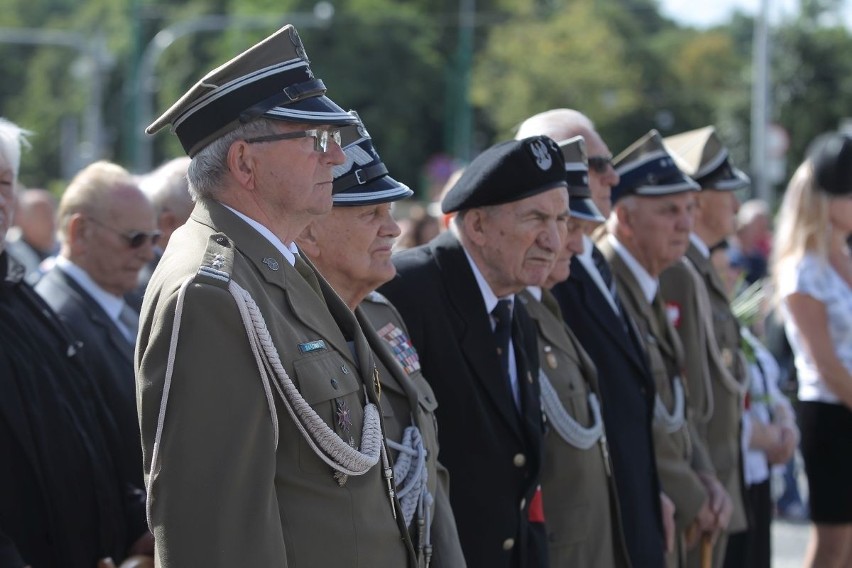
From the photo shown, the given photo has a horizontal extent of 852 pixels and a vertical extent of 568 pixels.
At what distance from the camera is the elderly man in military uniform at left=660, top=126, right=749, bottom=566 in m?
5.87

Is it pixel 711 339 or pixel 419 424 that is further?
pixel 711 339

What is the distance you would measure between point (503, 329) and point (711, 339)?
1832mm

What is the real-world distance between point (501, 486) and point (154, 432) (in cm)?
178

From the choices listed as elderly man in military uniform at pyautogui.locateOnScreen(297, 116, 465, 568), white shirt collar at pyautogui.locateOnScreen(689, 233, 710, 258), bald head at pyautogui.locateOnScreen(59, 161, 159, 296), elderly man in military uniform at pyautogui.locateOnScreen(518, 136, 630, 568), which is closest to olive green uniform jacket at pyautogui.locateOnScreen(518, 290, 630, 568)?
elderly man in military uniform at pyautogui.locateOnScreen(518, 136, 630, 568)

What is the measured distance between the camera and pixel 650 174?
5707 mm

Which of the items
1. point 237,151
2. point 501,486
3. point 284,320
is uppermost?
point 237,151

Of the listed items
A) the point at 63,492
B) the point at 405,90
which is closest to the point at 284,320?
the point at 63,492

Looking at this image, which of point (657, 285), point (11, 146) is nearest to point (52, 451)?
point (11, 146)

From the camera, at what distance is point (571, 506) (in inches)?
179

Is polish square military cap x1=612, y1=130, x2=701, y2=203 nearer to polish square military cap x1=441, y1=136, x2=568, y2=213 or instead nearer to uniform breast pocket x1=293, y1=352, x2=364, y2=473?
polish square military cap x1=441, y1=136, x2=568, y2=213

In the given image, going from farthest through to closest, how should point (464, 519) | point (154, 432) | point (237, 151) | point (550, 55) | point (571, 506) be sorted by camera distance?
point (550, 55) → point (571, 506) → point (464, 519) → point (237, 151) → point (154, 432)

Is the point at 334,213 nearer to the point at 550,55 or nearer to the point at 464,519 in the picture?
the point at 464,519

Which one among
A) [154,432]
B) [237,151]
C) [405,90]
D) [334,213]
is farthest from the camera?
[405,90]

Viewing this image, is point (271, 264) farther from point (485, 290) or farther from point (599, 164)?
point (599, 164)
